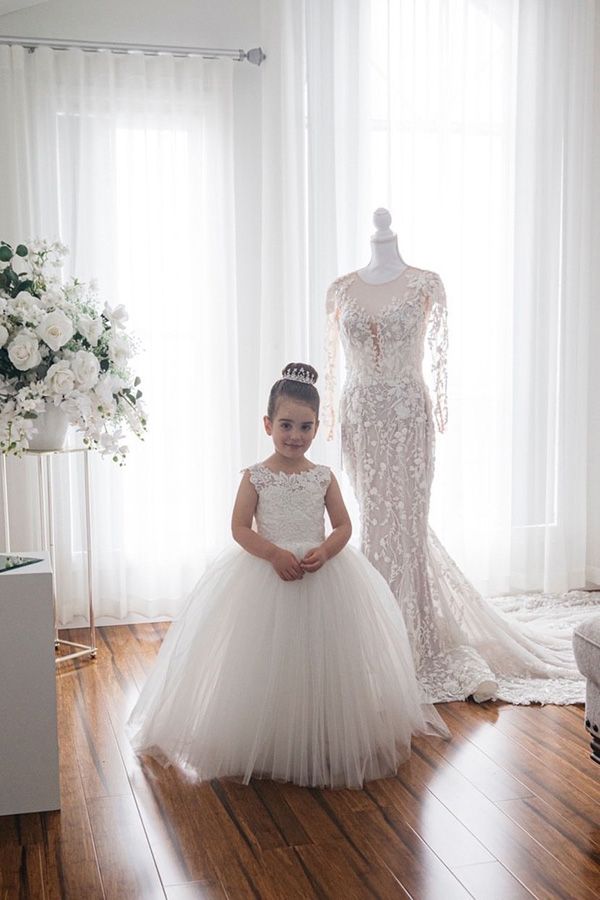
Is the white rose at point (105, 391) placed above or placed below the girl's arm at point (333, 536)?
above

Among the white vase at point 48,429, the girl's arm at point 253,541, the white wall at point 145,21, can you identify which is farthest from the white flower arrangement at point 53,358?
the white wall at point 145,21

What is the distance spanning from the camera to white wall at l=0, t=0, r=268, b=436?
190 inches

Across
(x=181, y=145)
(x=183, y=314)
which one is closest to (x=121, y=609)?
(x=183, y=314)

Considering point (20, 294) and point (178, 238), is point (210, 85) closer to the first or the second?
point (178, 238)

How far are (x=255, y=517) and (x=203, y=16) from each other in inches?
112

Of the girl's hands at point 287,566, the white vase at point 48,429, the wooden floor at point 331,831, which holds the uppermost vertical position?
the white vase at point 48,429

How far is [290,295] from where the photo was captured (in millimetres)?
5016

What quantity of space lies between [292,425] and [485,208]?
8.25ft

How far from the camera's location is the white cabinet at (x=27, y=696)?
285 centimetres

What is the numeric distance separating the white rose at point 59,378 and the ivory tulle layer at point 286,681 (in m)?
0.78

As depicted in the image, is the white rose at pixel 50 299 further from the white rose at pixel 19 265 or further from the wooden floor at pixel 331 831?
the wooden floor at pixel 331 831

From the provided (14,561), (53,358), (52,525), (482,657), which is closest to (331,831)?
(14,561)

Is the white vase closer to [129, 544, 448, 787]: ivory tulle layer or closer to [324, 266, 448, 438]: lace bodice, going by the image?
[129, 544, 448, 787]: ivory tulle layer

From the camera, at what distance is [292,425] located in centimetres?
338
